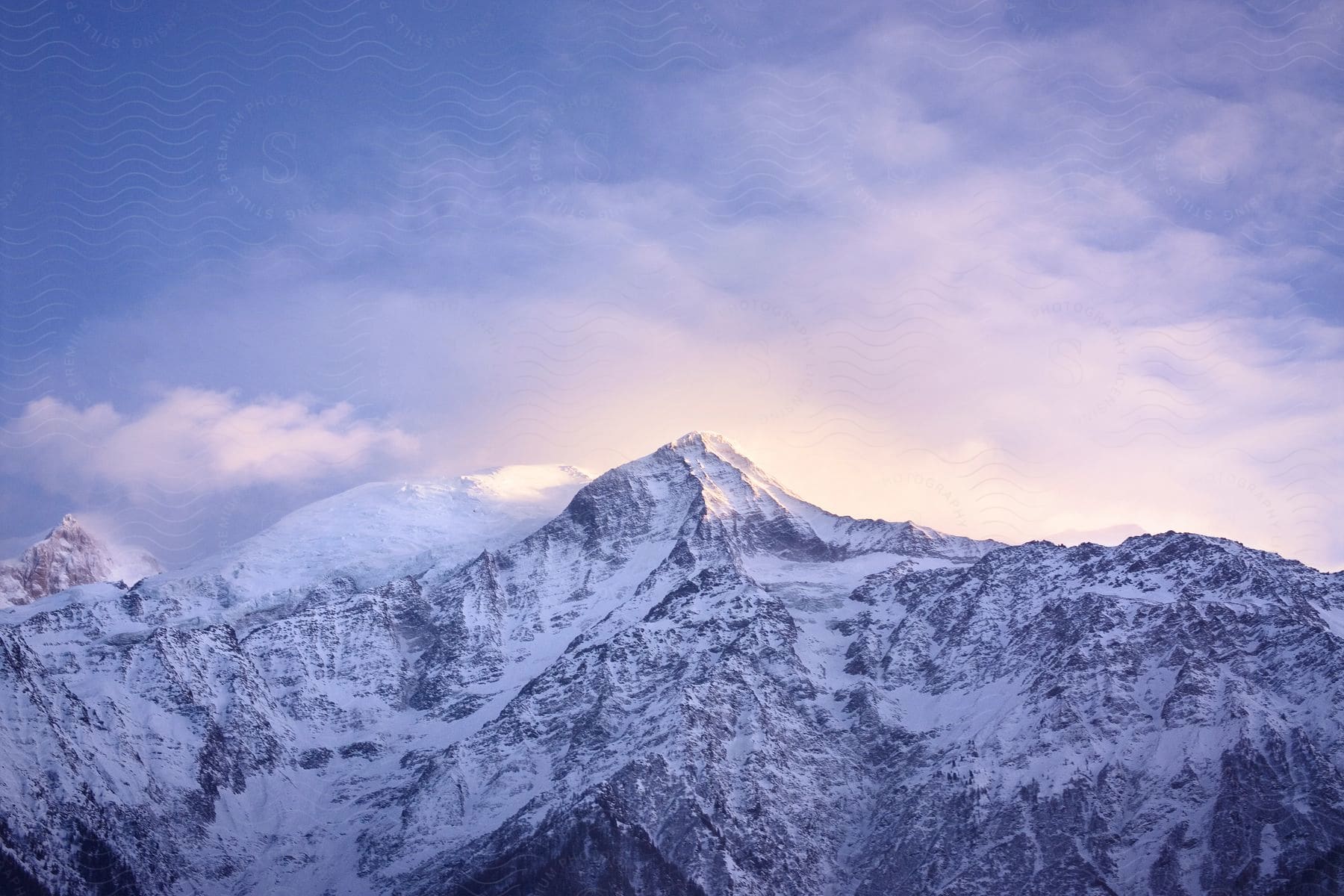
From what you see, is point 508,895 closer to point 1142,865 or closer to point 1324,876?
point 1142,865

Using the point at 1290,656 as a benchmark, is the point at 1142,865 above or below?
below

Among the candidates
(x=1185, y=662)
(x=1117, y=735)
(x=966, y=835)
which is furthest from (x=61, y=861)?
(x=1185, y=662)

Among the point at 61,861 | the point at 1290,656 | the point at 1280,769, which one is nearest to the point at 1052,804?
the point at 1280,769

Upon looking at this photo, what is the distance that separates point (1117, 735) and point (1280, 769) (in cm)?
2440

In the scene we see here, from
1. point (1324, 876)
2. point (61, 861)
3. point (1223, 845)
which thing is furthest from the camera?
point (61, 861)

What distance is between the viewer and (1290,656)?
197m

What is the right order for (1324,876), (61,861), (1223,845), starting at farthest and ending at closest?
(61,861)
(1223,845)
(1324,876)

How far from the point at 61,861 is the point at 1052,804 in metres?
144

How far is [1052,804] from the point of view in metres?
190

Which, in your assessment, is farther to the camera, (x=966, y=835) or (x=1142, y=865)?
(x=966, y=835)

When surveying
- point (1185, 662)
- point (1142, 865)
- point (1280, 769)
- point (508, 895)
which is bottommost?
point (508, 895)

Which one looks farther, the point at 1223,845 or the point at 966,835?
the point at 966,835

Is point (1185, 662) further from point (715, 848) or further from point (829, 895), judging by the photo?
point (715, 848)

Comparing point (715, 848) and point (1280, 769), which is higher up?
point (1280, 769)
